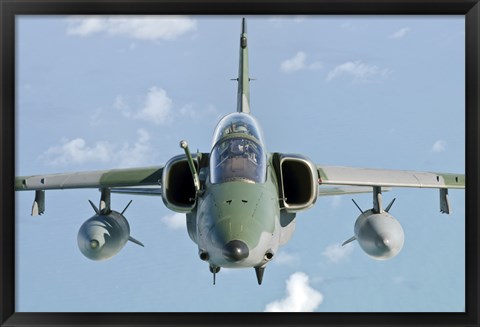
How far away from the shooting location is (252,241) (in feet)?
16.1

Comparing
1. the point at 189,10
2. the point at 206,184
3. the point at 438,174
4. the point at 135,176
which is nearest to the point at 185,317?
the point at 206,184

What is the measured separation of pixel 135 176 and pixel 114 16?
2437 millimetres

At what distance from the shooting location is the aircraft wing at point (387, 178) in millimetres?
6816

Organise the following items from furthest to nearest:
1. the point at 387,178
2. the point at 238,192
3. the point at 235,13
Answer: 1. the point at 387,178
2. the point at 238,192
3. the point at 235,13

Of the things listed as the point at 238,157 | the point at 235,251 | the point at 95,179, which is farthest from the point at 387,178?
the point at 95,179

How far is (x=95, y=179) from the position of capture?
715 cm

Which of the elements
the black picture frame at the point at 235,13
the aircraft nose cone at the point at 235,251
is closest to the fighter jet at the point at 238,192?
the aircraft nose cone at the point at 235,251

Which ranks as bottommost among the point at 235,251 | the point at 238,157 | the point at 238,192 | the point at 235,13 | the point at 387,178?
the point at 235,251

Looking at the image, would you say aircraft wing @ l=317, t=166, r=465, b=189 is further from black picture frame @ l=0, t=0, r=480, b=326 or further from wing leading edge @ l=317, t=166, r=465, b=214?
black picture frame @ l=0, t=0, r=480, b=326

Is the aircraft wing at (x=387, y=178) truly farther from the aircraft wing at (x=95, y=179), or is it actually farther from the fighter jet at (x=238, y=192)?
the aircraft wing at (x=95, y=179)

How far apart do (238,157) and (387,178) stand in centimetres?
217

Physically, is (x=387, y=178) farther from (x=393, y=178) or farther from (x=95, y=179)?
(x=95, y=179)

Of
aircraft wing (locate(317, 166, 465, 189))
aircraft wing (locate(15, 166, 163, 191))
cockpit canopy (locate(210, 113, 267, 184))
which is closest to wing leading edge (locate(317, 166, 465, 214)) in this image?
aircraft wing (locate(317, 166, 465, 189))

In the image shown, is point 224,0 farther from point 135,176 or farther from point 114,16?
point 135,176
